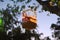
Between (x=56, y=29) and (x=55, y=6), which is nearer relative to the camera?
(x=55, y=6)

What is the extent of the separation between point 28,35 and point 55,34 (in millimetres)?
1639

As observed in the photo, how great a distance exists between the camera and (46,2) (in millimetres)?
8523

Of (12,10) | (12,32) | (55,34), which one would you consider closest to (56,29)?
(55,34)

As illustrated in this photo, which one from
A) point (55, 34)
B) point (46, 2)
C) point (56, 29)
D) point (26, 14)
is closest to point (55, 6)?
point (46, 2)

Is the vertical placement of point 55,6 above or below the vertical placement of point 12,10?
above

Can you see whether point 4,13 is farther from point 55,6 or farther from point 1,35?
point 55,6

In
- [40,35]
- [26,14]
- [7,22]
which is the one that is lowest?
[40,35]

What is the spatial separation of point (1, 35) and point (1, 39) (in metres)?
0.22

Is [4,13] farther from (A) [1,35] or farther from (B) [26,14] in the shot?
(B) [26,14]

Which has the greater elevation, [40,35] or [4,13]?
[4,13]

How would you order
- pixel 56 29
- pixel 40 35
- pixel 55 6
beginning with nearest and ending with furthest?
pixel 55 6 < pixel 56 29 < pixel 40 35

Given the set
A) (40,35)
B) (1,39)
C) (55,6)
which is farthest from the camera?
(40,35)

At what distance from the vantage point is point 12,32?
38.1 feet

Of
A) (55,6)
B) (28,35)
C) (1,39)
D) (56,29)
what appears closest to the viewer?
(55,6)
